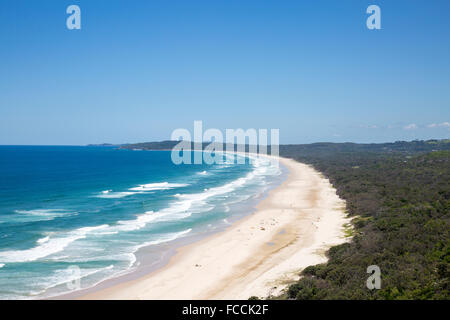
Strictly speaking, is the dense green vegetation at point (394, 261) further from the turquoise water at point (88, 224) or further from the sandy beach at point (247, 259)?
the turquoise water at point (88, 224)

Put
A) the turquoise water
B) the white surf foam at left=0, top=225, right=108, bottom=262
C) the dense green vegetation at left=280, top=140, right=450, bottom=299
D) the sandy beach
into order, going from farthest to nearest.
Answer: the white surf foam at left=0, top=225, right=108, bottom=262, the turquoise water, the sandy beach, the dense green vegetation at left=280, top=140, right=450, bottom=299

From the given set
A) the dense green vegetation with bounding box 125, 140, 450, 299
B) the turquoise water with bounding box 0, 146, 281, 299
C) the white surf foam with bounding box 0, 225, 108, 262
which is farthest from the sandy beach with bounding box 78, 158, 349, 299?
the white surf foam with bounding box 0, 225, 108, 262

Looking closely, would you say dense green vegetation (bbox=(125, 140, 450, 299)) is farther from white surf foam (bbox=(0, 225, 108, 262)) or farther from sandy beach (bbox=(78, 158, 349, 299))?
white surf foam (bbox=(0, 225, 108, 262))

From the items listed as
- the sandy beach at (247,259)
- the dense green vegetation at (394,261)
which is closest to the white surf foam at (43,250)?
the sandy beach at (247,259)

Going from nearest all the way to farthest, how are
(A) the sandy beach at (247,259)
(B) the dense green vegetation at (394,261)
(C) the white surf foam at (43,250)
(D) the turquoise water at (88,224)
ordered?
(B) the dense green vegetation at (394,261) < (A) the sandy beach at (247,259) < (D) the turquoise water at (88,224) < (C) the white surf foam at (43,250)

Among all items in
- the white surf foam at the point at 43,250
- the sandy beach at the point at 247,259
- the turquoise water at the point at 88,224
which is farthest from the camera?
the white surf foam at the point at 43,250
